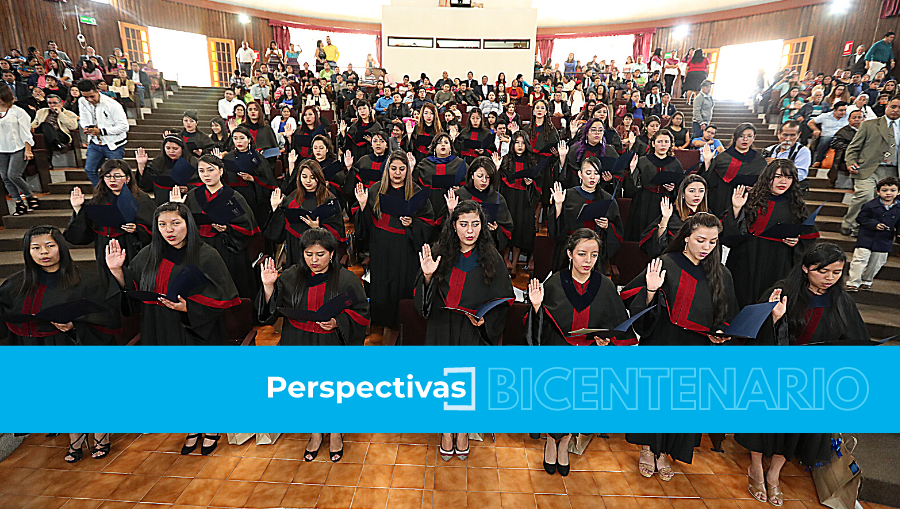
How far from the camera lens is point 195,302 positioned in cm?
310

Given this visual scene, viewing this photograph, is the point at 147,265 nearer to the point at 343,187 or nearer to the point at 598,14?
the point at 343,187

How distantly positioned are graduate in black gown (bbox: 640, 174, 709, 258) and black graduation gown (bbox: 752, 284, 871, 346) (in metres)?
1.12

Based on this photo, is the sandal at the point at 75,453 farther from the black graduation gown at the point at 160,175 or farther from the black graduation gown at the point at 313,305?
the black graduation gown at the point at 160,175

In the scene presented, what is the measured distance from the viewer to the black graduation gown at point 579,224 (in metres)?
4.27

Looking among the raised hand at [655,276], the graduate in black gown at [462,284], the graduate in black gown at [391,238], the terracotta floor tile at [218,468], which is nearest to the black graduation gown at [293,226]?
the graduate in black gown at [391,238]

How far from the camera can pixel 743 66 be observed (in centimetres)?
1761

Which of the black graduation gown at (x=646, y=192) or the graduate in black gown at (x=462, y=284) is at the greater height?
the black graduation gown at (x=646, y=192)

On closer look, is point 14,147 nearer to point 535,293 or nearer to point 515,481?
point 535,293

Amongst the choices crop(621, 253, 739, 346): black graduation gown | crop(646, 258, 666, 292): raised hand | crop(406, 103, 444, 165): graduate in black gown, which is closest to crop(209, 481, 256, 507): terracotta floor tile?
crop(621, 253, 739, 346): black graduation gown

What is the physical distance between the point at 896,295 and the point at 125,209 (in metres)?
6.97

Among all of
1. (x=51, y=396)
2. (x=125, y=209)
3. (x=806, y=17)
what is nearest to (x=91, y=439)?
(x=51, y=396)

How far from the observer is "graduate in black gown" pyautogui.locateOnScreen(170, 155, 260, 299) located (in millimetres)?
4008

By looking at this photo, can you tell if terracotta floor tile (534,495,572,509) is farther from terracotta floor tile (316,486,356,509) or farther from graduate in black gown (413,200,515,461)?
terracotta floor tile (316,486,356,509)

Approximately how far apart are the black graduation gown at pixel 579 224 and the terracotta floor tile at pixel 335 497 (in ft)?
8.18
